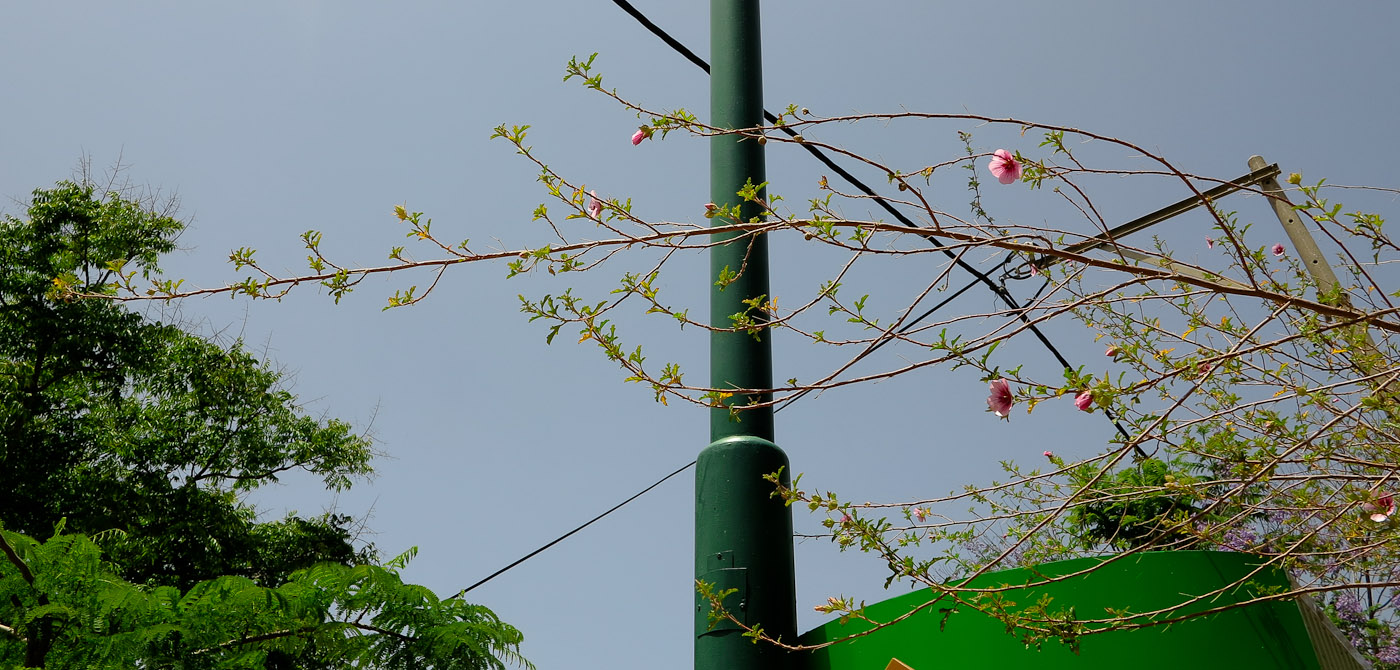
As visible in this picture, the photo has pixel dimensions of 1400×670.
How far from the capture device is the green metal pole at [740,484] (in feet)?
6.40

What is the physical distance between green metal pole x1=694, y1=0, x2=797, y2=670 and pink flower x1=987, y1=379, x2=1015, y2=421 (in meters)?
0.48

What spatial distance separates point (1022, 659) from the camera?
6.58 feet

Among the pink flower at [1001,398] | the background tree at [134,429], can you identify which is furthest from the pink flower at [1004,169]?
the background tree at [134,429]

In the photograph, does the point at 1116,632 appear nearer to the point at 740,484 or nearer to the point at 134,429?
the point at 740,484

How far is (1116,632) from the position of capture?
2.00 meters

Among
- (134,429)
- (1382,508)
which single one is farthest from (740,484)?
(134,429)

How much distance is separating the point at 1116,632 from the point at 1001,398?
560 millimetres

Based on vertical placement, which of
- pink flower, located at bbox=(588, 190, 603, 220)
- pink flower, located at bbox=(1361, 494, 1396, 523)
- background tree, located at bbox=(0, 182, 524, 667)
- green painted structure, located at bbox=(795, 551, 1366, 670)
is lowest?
green painted structure, located at bbox=(795, 551, 1366, 670)

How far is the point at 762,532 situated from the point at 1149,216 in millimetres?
5336

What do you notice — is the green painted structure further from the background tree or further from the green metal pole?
the background tree

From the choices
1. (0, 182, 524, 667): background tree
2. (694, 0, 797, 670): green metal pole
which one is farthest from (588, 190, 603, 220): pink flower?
(0, 182, 524, 667): background tree

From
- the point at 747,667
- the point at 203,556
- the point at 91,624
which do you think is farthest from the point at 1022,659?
the point at 203,556

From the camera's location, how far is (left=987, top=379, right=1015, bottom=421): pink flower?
2.02 meters

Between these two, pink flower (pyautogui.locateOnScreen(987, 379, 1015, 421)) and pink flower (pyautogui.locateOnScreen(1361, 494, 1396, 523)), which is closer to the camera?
pink flower (pyautogui.locateOnScreen(987, 379, 1015, 421))
